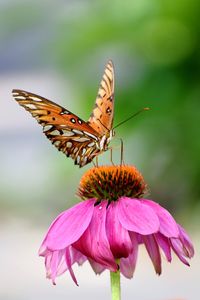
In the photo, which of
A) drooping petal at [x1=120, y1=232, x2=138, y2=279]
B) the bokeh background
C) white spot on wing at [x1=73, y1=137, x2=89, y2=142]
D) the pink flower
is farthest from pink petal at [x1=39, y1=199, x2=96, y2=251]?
the bokeh background

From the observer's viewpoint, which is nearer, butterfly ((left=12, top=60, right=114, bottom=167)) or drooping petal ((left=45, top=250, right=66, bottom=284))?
drooping petal ((left=45, top=250, right=66, bottom=284))

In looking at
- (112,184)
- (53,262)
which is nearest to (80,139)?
(112,184)

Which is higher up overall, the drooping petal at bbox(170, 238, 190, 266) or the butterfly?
the butterfly

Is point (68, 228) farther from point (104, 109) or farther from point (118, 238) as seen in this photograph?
point (104, 109)

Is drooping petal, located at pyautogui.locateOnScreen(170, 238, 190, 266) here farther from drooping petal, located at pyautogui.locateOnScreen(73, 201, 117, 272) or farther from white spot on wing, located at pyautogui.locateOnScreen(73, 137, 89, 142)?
white spot on wing, located at pyautogui.locateOnScreen(73, 137, 89, 142)

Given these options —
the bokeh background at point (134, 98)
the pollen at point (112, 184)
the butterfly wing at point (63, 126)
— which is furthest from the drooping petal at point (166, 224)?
the bokeh background at point (134, 98)

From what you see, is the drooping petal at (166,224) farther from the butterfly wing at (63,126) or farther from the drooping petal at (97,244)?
the butterfly wing at (63,126)
